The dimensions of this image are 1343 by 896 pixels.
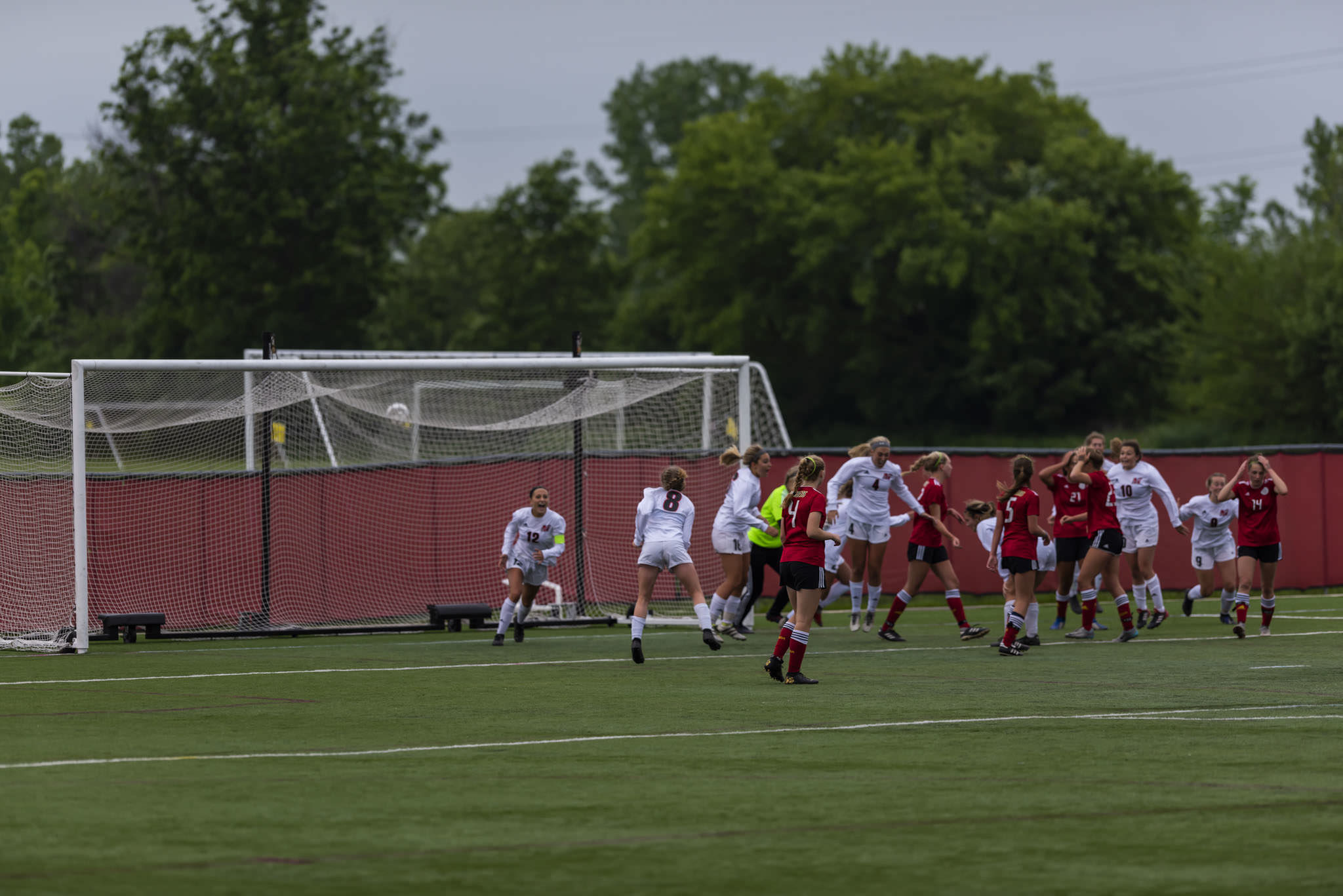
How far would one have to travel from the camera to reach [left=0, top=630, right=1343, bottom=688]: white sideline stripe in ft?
49.5

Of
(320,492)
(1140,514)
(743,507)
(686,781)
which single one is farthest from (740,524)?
(686,781)

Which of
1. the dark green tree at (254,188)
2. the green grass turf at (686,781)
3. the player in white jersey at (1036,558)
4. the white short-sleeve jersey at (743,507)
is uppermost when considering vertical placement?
the dark green tree at (254,188)

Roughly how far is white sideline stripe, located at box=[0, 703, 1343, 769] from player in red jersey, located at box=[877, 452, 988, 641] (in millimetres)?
6430

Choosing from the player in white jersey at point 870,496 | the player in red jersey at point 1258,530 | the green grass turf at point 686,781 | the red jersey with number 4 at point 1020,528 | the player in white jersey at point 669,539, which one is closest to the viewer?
the green grass turf at point 686,781

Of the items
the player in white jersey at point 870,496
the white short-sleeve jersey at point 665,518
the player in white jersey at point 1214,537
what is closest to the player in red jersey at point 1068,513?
the player in white jersey at point 870,496

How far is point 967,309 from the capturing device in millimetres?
63594

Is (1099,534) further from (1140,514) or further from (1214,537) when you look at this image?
(1214,537)

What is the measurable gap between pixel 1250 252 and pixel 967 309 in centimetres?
1344

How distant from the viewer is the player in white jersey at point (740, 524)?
18.6 metres

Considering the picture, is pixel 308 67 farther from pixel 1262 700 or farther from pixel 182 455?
pixel 1262 700

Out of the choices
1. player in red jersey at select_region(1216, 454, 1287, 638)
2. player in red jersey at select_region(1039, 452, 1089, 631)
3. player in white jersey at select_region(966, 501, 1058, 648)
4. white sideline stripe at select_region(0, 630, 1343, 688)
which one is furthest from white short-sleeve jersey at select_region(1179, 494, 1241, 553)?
player in red jersey at select_region(1039, 452, 1089, 631)

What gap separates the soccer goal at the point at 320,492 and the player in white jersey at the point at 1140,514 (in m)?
4.48

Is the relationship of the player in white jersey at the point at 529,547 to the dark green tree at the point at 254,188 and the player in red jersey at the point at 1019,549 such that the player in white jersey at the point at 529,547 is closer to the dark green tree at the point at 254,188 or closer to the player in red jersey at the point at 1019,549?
the player in red jersey at the point at 1019,549

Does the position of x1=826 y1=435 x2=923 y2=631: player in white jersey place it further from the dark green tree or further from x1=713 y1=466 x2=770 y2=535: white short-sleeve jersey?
the dark green tree
